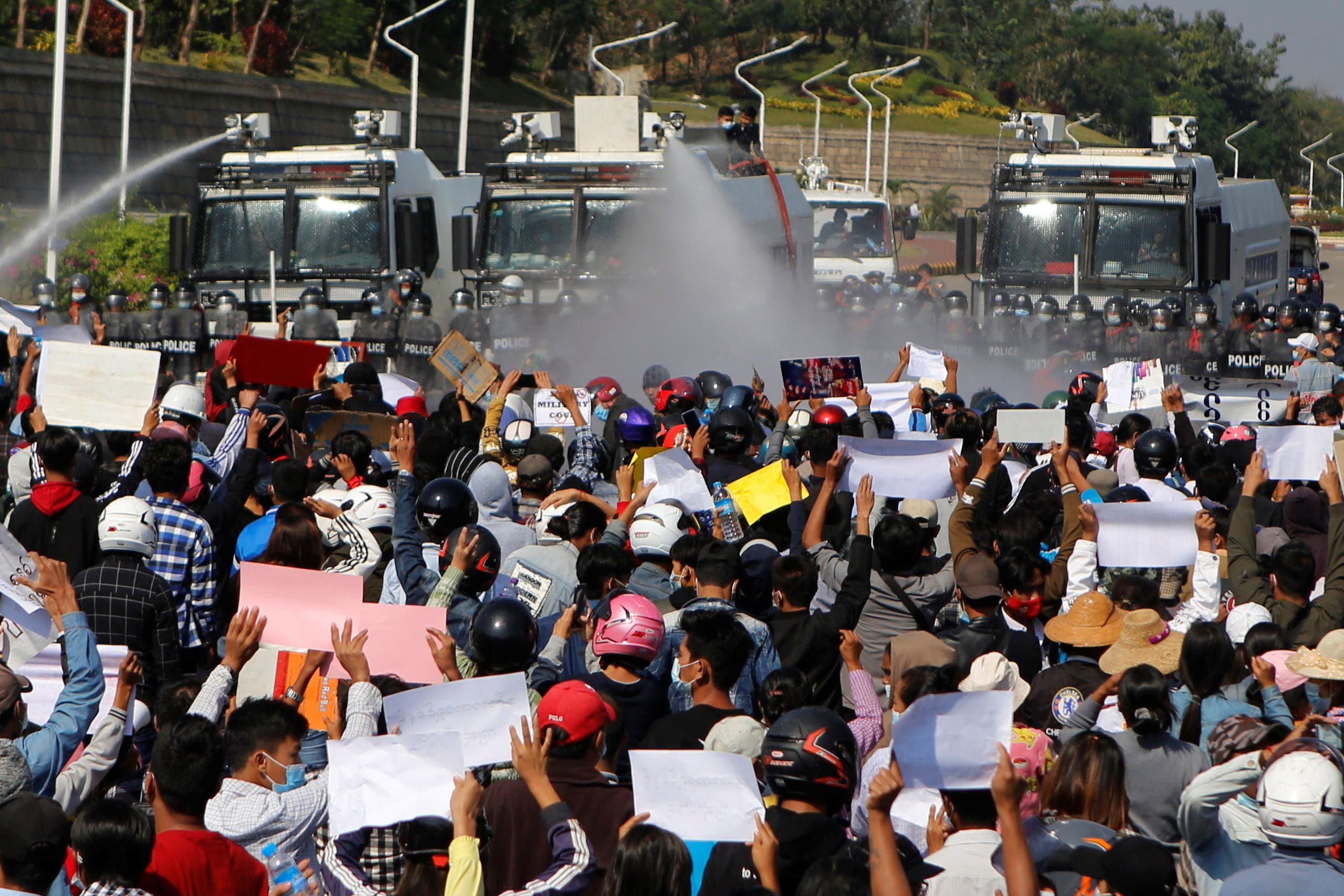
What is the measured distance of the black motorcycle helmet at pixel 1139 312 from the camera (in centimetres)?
1705

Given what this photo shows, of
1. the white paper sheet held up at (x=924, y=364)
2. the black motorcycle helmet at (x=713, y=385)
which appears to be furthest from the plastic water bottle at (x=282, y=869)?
the white paper sheet held up at (x=924, y=364)

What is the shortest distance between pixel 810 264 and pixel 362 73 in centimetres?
2925

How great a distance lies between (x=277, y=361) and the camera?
10023 millimetres

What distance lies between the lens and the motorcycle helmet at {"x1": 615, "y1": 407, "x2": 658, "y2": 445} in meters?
8.82

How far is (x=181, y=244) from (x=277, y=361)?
8.82 m

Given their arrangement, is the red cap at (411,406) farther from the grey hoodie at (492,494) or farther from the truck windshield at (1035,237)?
the truck windshield at (1035,237)

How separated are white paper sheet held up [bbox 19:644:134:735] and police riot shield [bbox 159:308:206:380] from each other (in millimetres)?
9213

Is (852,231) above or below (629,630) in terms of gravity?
above

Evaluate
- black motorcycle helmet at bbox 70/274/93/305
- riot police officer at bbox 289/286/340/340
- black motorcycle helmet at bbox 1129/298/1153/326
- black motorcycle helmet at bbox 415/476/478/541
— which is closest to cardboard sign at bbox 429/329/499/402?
black motorcycle helmet at bbox 415/476/478/541

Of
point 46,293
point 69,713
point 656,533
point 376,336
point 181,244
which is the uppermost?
point 181,244

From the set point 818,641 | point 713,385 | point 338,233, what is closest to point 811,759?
point 818,641

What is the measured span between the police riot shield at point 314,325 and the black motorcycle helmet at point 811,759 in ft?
43.6

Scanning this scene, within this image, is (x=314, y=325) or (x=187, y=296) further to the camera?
(x=187, y=296)

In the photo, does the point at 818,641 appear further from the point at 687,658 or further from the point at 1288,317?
the point at 1288,317
